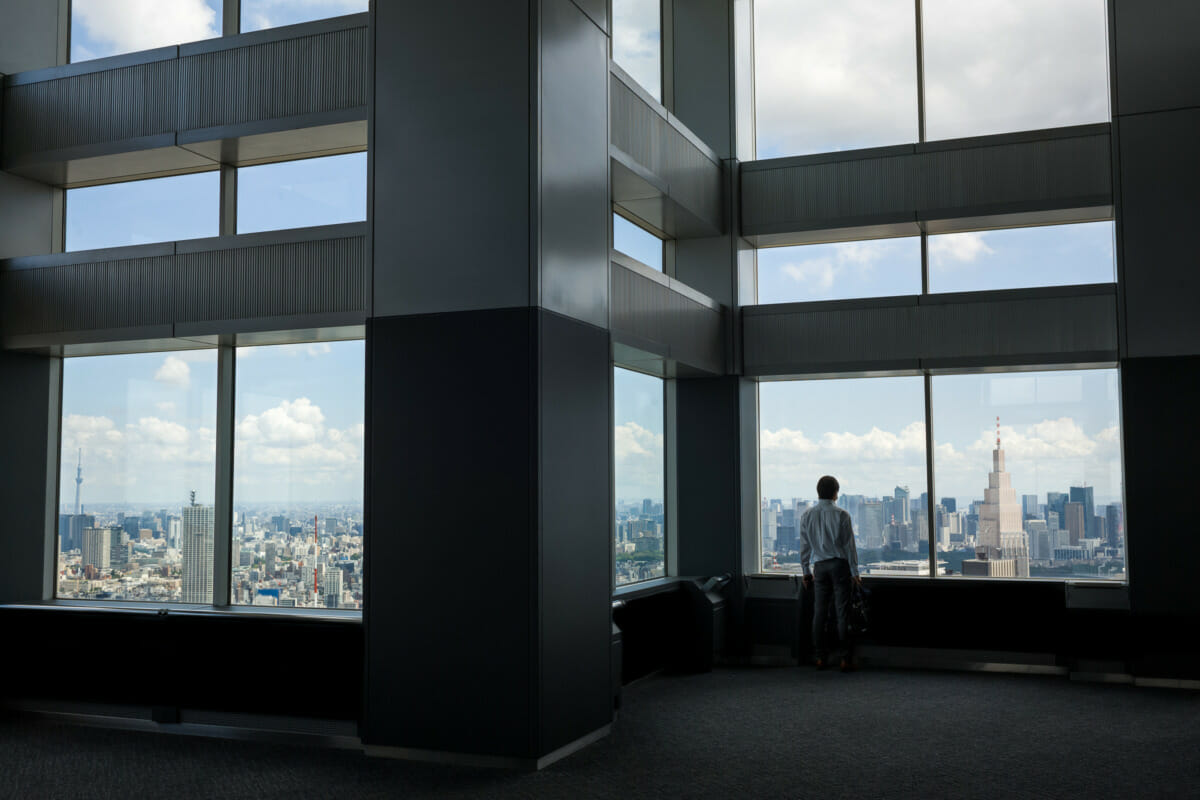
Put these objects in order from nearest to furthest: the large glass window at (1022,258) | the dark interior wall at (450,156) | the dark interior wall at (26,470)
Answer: the dark interior wall at (450,156) < the dark interior wall at (26,470) < the large glass window at (1022,258)

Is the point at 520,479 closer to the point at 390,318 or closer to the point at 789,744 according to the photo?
the point at 390,318

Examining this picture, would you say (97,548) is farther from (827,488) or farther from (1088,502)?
(1088,502)

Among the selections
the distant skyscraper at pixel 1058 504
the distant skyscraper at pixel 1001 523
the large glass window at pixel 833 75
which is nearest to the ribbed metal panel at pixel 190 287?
the large glass window at pixel 833 75

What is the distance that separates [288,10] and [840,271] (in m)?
5.49

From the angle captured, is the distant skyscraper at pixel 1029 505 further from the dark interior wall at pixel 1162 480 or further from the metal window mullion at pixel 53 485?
the metal window mullion at pixel 53 485

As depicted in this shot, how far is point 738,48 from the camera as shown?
10.6m

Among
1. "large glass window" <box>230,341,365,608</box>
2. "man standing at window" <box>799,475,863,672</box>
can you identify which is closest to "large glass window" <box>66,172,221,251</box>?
"large glass window" <box>230,341,365,608</box>

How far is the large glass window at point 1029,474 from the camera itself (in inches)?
368

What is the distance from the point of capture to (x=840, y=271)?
10.3m

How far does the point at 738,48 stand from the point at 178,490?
22.0 feet

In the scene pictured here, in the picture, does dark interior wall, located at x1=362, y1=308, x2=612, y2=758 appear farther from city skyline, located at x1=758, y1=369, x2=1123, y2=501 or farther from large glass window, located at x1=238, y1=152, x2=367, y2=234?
city skyline, located at x1=758, y1=369, x2=1123, y2=501

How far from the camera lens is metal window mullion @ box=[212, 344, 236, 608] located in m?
8.02

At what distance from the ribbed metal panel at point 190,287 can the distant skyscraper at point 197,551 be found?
1516 mm

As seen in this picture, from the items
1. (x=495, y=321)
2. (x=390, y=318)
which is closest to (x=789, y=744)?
(x=495, y=321)
